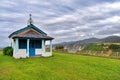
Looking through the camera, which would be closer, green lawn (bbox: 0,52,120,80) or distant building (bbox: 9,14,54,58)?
green lawn (bbox: 0,52,120,80)

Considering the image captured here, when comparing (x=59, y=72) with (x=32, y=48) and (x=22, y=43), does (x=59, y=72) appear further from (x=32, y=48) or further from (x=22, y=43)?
(x=22, y=43)

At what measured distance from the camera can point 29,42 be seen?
2600 cm

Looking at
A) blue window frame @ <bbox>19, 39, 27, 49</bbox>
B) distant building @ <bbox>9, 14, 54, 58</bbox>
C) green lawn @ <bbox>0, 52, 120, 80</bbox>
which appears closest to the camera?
green lawn @ <bbox>0, 52, 120, 80</bbox>

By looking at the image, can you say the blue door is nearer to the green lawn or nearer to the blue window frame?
the blue window frame

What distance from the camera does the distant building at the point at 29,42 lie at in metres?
24.0

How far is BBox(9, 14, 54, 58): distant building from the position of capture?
2397 cm

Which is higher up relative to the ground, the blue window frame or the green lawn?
the blue window frame

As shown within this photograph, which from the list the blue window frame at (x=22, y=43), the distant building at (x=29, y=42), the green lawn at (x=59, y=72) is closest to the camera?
the green lawn at (x=59, y=72)

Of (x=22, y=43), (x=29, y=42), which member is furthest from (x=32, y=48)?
(x=22, y=43)

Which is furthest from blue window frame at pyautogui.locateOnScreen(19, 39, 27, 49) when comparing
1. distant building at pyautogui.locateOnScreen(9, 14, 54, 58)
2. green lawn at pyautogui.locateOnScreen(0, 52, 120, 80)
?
green lawn at pyautogui.locateOnScreen(0, 52, 120, 80)

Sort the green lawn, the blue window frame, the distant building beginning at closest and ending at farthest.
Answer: the green lawn → the distant building → the blue window frame

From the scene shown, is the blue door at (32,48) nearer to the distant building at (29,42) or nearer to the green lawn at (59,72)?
the distant building at (29,42)

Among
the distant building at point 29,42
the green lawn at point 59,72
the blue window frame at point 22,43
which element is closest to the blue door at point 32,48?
the distant building at point 29,42

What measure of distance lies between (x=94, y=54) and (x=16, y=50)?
45.3 feet
